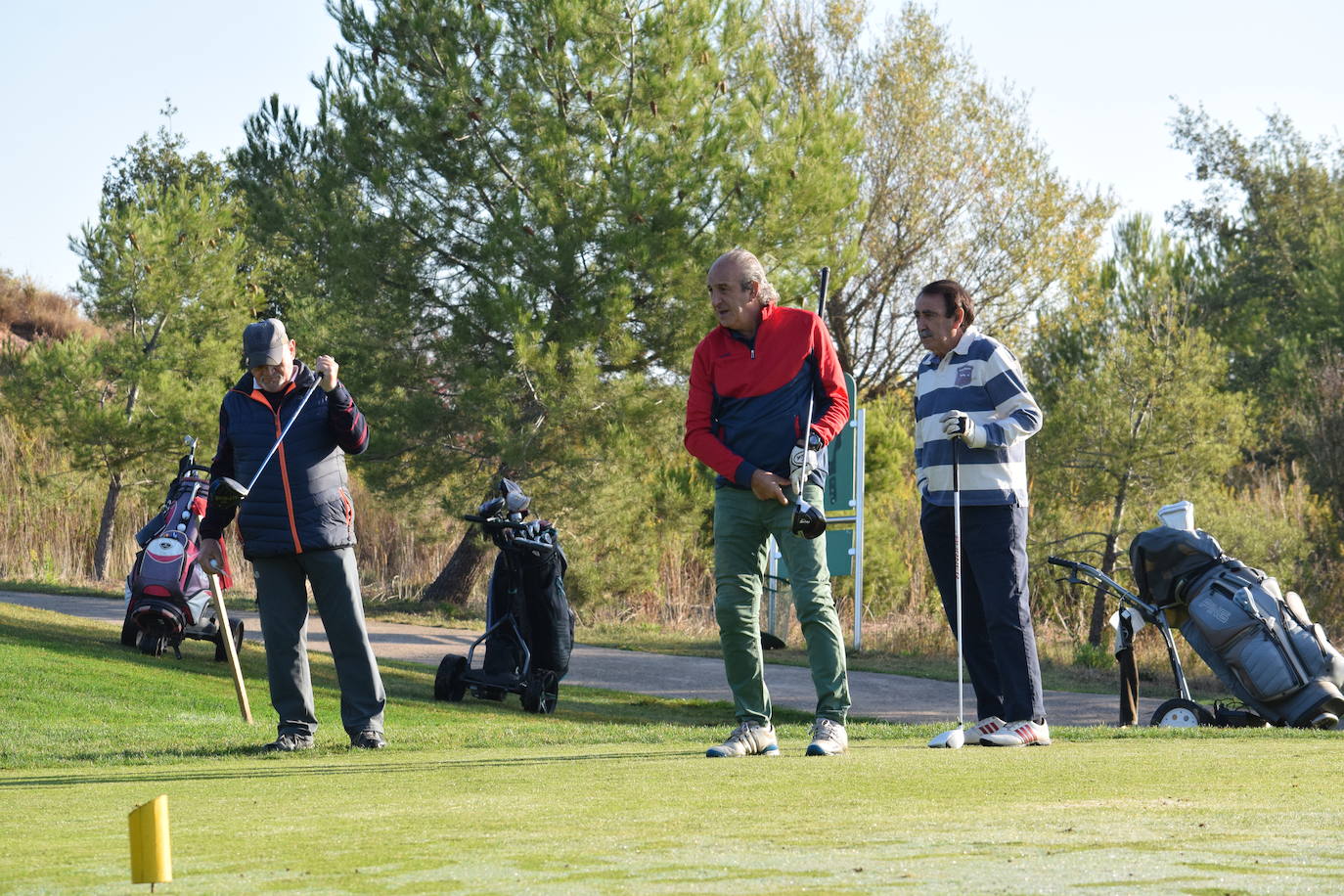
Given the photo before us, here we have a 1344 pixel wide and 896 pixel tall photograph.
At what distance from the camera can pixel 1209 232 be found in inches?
1447

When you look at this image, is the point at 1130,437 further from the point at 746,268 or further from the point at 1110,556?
the point at 746,268

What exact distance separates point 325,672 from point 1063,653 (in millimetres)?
7609

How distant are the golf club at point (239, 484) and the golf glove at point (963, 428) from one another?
2609 mm

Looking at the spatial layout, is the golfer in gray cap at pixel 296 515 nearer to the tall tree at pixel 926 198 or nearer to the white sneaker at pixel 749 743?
the white sneaker at pixel 749 743

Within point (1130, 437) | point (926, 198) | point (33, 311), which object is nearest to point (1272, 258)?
point (926, 198)

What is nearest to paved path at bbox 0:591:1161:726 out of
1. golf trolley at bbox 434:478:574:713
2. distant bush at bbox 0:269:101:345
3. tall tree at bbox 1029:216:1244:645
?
golf trolley at bbox 434:478:574:713

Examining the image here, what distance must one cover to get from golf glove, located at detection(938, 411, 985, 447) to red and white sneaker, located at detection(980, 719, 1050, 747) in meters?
1.13

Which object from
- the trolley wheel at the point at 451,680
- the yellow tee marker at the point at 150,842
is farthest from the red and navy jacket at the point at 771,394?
the trolley wheel at the point at 451,680

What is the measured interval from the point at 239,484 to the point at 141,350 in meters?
17.0

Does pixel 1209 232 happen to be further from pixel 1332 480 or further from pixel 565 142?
pixel 565 142

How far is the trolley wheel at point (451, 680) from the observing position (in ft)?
34.4

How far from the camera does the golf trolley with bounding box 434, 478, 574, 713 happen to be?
1016 cm

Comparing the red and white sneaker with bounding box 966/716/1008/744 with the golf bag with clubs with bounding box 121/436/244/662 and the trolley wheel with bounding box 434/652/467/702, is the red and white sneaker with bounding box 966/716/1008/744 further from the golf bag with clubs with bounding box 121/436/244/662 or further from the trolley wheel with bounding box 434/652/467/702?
the golf bag with clubs with bounding box 121/436/244/662

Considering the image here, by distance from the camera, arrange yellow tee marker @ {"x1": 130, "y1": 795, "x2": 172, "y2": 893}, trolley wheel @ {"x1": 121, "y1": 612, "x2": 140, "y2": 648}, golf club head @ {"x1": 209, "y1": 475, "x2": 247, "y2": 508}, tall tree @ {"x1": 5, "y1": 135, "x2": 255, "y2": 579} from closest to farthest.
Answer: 1. yellow tee marker @ {"x1": 130, "y1": 795, "x2": 172, "y2": 893}
2. golf club head @ {"x1": 209, "y1": 475, "x2": 247, "y2": 508}
3. trolley wheel @ {"x1": 121, "y1": 612, "x2": 140, "y2": 648}
4. tall tree @ {"x1": 5, "y1": 135, "x2": 255, "y2": 579}
